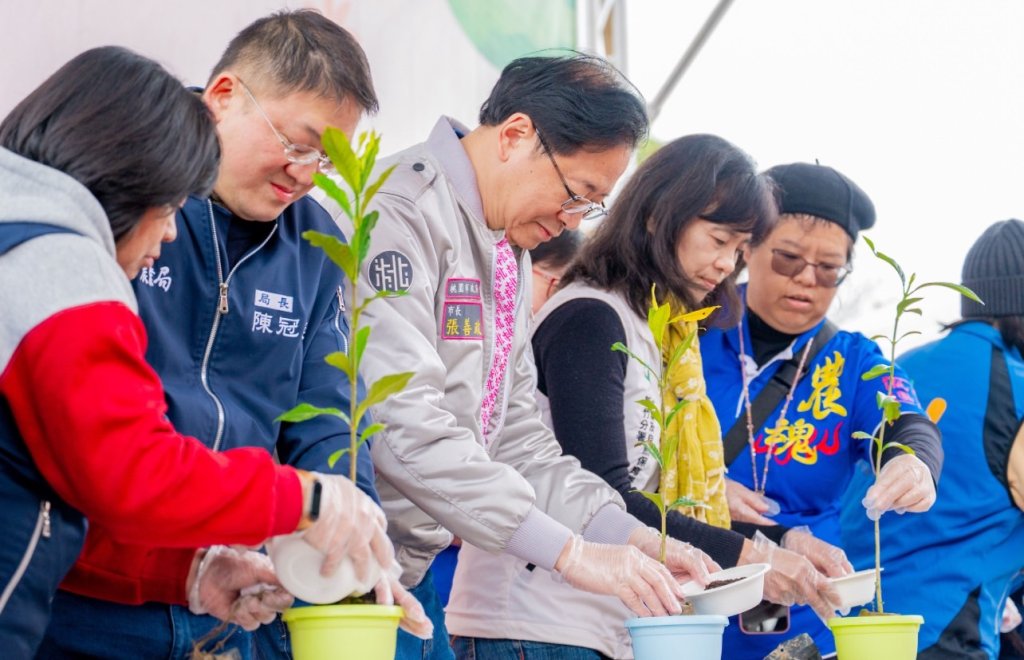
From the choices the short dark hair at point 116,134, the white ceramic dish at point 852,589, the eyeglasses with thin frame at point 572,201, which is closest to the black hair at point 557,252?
the eyeglasses with thin frame at point 572,201

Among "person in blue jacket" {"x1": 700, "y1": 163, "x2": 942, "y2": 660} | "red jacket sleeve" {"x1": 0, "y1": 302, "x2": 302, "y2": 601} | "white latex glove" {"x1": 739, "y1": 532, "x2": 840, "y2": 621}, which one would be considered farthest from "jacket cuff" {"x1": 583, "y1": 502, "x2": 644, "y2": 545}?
"red jacket sleeve" {"x1": 0, "y1": 302, "x2": 302, "y2": 601}

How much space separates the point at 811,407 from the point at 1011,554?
560 mm

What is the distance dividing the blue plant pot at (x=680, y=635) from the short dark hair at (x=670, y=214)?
34.5 inches

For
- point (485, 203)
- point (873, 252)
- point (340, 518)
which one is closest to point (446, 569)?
Answer: point (485, 203)

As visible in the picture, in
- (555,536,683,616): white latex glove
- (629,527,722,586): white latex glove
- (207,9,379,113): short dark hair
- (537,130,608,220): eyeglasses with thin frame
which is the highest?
(207,9,379,113): short dark hair

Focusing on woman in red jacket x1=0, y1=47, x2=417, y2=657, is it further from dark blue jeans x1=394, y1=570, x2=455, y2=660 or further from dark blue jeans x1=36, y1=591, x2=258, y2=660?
dark blue jeans x1=394, y1=570, x2=455, y2=660

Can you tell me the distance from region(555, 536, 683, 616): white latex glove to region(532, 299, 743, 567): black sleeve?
384 mm

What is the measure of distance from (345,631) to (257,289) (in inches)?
20.7

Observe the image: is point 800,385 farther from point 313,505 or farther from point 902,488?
point 313,505

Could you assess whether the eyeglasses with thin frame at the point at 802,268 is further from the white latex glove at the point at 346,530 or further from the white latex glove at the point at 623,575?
the white latex glove at the point at 346,530

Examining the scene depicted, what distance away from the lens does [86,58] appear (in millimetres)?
1296

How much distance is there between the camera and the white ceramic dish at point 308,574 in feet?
4.06

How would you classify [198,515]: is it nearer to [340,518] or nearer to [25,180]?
[340,518]

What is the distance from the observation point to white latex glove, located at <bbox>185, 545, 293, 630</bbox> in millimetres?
1438
